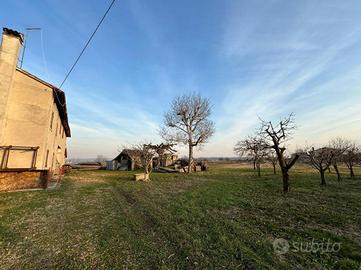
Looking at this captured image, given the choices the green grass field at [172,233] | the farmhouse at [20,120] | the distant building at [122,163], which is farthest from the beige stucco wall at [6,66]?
the distant building at [122,163]

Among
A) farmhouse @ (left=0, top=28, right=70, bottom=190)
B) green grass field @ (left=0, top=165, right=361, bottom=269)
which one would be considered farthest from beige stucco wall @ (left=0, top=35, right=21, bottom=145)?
green grass field @ (left=0, top=165, right=361, bottom=269)

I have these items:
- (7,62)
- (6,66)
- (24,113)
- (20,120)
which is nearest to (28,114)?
(24,113)

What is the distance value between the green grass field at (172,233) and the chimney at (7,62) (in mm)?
5101

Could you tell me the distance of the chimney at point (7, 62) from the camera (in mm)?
11047

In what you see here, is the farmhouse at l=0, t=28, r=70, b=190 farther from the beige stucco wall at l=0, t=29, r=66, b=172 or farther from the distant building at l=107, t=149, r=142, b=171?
the distant building at l=107, t=149, r=142, b=171

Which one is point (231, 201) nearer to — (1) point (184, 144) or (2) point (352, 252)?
(2) point (352, 252)

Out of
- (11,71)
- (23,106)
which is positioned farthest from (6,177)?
(11,71)

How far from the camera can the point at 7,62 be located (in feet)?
37.6

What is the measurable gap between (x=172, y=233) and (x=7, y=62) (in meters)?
13.6

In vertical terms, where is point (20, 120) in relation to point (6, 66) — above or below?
below

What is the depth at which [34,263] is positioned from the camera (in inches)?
164

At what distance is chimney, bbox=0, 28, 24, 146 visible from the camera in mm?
11047

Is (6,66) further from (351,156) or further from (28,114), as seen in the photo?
(351,156)

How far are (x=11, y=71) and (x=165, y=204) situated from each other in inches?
470
